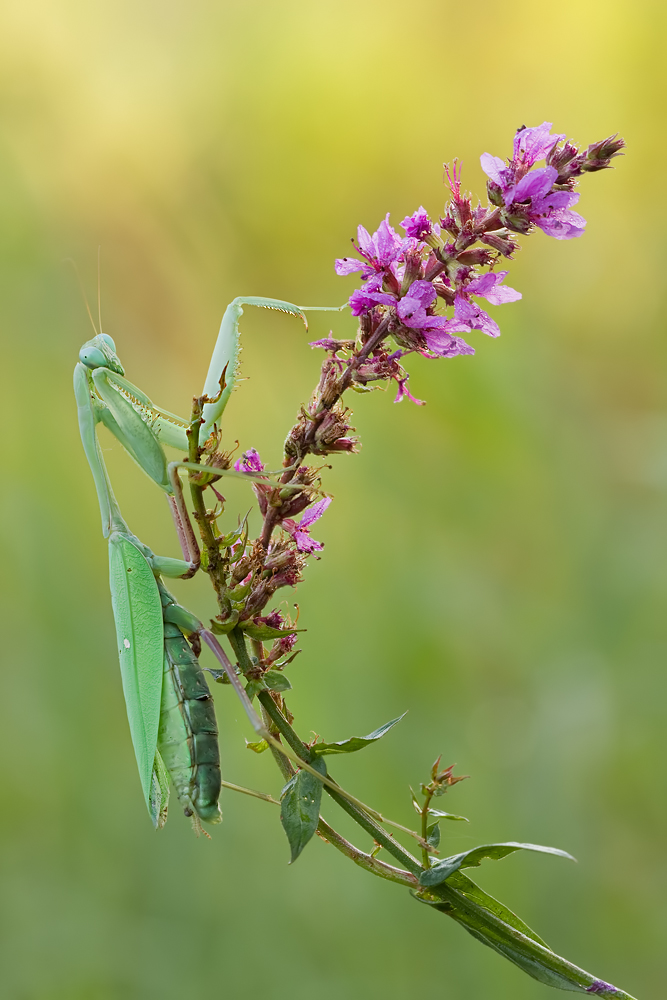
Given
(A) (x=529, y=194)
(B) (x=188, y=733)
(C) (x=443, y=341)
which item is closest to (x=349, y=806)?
(B) (x=188, y=733)

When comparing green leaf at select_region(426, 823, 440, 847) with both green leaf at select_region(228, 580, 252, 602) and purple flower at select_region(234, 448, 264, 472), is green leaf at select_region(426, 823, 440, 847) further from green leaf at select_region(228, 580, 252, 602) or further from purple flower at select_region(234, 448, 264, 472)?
purple flower at select_region(234, 448, 264, 472)

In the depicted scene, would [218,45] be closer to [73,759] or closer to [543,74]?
[543,74]

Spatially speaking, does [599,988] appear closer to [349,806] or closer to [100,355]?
[349,806]

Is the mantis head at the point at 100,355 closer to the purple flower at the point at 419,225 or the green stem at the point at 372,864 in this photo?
the purple flower at the point at 419,225

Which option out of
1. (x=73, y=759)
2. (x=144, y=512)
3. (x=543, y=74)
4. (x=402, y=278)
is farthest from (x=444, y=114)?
(x=73, y=759)

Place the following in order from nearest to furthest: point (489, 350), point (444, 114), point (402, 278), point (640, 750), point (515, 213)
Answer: point (515, 213) < point (402, 278) < point (640, 750) < point (489, 350) < point (444, 114)

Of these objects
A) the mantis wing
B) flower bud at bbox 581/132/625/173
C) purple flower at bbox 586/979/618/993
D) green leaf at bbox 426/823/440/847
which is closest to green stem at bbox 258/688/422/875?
green leaf at bbox 426/823/440/847

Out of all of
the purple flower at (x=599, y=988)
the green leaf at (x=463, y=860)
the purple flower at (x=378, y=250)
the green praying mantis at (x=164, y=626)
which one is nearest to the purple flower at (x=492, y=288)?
the purple flower at (x=378, y=250)
